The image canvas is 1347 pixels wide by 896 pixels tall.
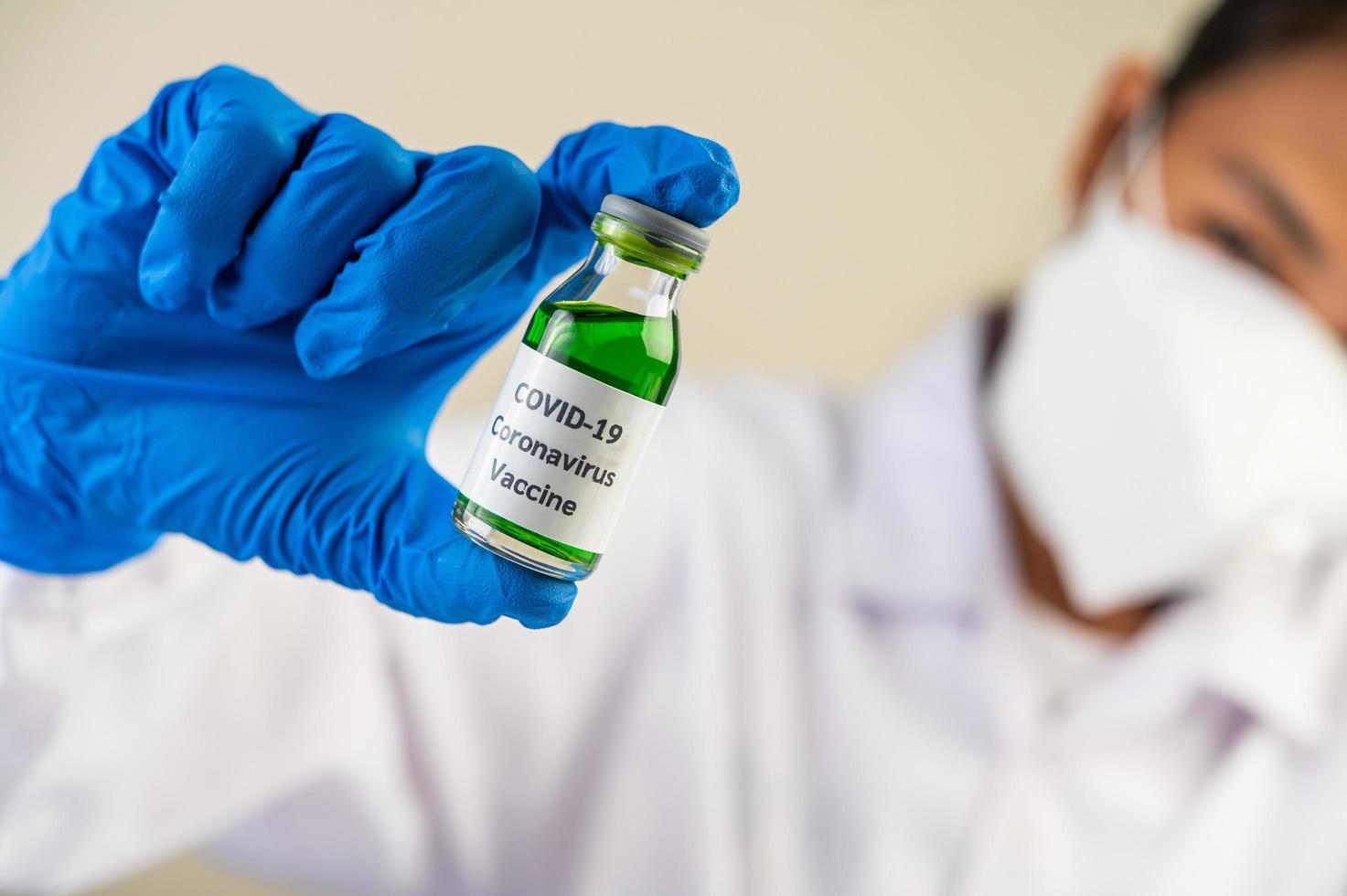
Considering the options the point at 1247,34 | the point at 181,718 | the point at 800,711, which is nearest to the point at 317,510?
the point at 181,718

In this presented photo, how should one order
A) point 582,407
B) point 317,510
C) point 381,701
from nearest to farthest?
point 582,407 < point 317,510 < point 381,701

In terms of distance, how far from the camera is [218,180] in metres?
0.60

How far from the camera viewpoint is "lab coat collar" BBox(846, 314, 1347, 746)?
122cm

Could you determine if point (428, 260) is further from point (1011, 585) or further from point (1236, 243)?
point (1236, 243)

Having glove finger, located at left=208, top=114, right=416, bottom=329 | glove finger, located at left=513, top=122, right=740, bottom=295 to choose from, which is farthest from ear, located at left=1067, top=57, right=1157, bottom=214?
glove finger, located at left=208, top=114, right=416, bottom=329

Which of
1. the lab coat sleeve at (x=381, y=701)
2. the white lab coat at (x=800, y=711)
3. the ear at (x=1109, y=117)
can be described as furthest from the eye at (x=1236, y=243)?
the lab coat sleeve at (x=381, y=701)

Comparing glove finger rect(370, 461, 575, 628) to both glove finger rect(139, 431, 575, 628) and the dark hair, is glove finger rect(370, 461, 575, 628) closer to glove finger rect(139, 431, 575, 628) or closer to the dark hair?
glove finger rect(139, 431, 575, 628)

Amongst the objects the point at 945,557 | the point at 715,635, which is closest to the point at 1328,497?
the point at 945,557

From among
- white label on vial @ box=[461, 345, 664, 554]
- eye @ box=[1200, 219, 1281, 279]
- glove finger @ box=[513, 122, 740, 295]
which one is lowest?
white label on vial @ box=[461, 345, 664, 554]

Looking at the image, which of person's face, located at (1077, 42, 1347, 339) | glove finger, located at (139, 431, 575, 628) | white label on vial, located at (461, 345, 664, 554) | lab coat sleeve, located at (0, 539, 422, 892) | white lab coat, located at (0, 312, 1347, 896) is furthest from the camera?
person's face, located at (1077, 42, 1347, 339)

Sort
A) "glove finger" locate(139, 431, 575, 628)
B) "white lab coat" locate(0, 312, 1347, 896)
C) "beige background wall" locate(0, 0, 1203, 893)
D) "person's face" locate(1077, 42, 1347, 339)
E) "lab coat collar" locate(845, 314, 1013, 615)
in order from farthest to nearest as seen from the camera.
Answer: "lab coat collar" locate(845, 314, 1013, 615)
"person's face" locate(1077, 42, 1347, 339)
"white lab coat" locate(0, 312, 1347, 896)
"beige background wall" locate(0, 0, 1203, 893)
"glove finger" locate(139, 431, 575, 628)

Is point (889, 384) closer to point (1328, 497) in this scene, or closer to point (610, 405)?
point (1328, 497)

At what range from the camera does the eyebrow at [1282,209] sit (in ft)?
3.84

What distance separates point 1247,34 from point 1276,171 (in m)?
0.22
